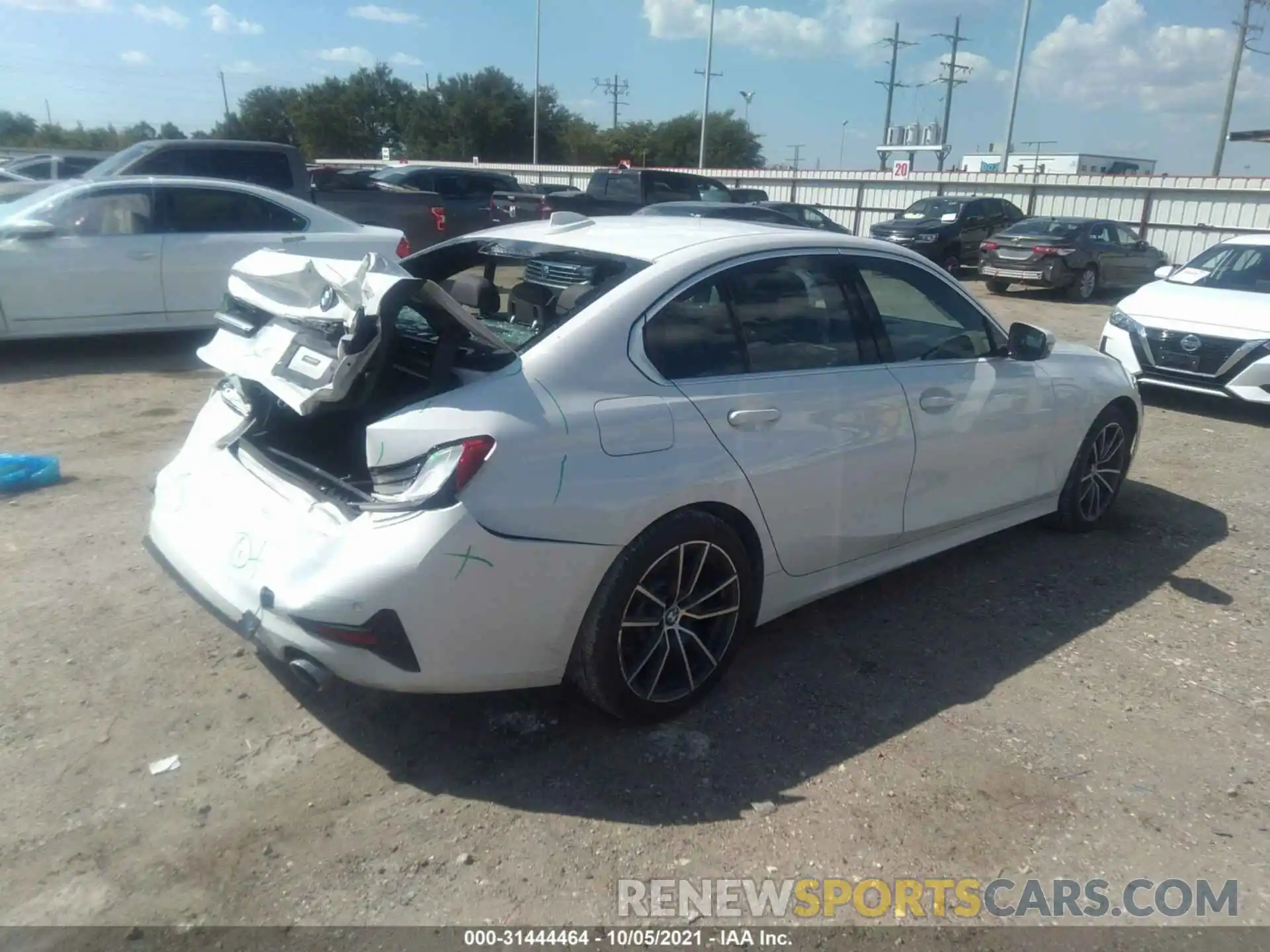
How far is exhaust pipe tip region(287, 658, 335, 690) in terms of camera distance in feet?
9.25

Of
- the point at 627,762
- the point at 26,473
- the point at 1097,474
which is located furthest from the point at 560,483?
the point at 26,473

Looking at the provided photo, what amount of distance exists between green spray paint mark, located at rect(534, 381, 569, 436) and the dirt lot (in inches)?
43.3

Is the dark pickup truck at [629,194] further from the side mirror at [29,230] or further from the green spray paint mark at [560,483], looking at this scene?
the green spray paint mark at [560,483]

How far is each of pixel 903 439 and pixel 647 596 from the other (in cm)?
137

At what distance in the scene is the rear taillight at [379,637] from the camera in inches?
107

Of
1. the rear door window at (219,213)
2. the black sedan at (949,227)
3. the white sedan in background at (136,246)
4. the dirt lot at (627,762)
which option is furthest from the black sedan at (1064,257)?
the dirt lot at (627,762)

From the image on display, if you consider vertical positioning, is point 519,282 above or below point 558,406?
above

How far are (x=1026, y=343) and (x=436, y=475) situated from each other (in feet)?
9.88

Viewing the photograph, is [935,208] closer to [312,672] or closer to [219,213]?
[219,213]

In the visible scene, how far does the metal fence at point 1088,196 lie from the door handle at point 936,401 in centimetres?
1893

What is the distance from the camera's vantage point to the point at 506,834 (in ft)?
9.24

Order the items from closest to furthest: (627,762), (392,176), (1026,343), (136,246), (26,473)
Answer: (627,762), (1026,343), (26,473), (136,246), (392,176)

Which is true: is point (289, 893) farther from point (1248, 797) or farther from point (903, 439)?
point (1248, 797)

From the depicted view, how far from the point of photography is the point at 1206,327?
8.30 m
